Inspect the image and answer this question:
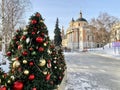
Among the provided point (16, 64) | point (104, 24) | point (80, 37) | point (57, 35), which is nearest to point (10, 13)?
point (16, 64)

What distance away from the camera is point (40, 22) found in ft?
17.6

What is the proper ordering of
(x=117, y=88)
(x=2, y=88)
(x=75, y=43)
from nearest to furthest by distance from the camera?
(x=2, y=88) → (x=117, y=88) → (x=75, y=43)

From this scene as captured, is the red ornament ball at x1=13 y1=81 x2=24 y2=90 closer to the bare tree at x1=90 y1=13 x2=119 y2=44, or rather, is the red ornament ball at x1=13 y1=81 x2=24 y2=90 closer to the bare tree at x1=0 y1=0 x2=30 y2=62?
the bare tree at x1=0 y1=0 x2=30 y2=62

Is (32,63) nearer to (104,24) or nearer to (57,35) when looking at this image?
(104,24)

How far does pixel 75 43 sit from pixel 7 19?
8640cm

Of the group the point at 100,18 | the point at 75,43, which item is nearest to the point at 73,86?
the point at 100,18

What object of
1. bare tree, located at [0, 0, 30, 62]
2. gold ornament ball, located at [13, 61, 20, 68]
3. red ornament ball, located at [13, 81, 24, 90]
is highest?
bare tree, located at [0, 0, 30, 62]

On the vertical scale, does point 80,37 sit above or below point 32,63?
above

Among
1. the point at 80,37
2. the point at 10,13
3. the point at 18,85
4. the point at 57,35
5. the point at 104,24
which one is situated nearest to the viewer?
the point at 18,85

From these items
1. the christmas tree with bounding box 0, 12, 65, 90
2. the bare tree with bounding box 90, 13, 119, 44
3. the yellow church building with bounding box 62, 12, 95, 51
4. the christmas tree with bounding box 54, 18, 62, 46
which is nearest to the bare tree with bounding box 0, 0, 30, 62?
the christmas tree with bounding box 0, 12, 65, 90

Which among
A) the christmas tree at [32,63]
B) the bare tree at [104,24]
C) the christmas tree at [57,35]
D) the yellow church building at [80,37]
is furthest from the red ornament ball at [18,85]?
the yellow church building at [80,37]

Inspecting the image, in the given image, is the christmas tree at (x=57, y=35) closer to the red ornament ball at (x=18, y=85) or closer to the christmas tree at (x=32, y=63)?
the christmas tree at (x=32, y=63)

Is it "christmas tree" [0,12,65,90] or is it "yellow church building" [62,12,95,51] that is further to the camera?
"yellow church building" [62,12,95,51]

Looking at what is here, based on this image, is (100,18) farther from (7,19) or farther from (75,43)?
(75,43)
